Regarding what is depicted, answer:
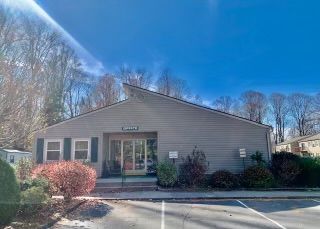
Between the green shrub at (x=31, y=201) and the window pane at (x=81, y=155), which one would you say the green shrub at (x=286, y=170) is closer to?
the window pane at (x=81, y=155)

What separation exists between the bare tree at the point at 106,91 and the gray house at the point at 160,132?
22531mm

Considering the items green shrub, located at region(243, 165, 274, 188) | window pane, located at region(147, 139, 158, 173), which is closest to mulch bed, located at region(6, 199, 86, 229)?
window pane, located at region(147, 139, 158, 173)

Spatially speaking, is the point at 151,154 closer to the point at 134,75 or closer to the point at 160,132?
the point at 160,132

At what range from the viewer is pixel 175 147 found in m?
19.5

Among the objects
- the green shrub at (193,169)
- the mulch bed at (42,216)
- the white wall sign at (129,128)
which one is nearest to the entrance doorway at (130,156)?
the white wall sign at (129,128)

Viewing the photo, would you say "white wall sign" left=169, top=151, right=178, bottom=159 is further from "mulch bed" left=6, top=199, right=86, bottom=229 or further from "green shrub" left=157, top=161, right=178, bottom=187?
"mulch bed" left=6, top=199, right=86, bottom=229

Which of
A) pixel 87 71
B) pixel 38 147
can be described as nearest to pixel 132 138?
pixel 38 147

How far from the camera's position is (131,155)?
70.9 ft

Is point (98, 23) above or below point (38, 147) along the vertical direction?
above

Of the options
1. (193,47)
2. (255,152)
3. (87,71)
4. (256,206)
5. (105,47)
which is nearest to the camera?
(256,206)

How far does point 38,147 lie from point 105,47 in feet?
27.5

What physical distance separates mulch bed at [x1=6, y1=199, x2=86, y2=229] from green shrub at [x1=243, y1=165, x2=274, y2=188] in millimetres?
9773

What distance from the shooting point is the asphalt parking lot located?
9.27 metres

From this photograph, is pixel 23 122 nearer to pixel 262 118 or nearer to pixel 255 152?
pixel 255 152
